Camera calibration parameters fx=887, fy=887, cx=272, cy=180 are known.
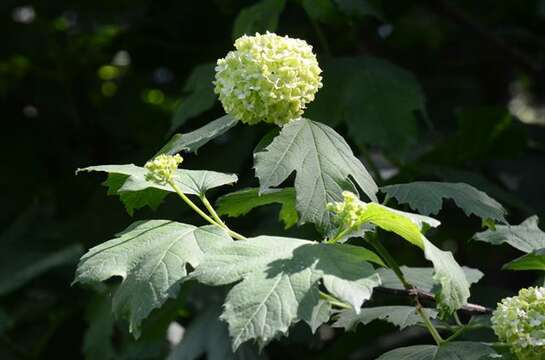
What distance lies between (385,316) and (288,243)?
36 centimetres

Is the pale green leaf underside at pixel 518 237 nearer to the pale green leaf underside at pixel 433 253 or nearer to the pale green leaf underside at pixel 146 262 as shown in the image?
the pale green leaf underside at pixel 433 253

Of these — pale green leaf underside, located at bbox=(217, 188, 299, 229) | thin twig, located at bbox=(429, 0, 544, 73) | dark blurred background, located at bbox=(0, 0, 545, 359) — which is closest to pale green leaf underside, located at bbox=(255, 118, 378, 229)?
pale green leaf underside, located at bbox=(217, 188, 299, 229)

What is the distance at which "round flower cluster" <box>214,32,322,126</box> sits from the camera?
1530mm

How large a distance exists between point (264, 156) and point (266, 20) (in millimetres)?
1107

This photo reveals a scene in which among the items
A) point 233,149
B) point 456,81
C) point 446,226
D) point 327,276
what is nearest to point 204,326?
point 233,149

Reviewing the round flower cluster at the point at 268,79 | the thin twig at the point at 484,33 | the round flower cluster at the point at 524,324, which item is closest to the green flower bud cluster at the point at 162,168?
the round flower cluster at the point at 268,79

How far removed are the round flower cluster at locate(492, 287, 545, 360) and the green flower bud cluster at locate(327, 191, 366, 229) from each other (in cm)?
29

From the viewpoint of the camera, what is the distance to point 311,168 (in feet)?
4.95

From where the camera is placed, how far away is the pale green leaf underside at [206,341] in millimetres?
2248

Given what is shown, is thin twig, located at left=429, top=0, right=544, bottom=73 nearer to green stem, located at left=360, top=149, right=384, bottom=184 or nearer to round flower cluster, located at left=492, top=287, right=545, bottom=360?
green stem, located at left=360, top=149, right=384, bottom=184

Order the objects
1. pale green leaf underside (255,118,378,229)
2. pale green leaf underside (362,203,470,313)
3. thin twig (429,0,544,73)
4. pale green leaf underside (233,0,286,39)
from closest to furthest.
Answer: pale green leaf underside (362,203,470,313), pale green leaf underside (255,118,378,229), pale green leaf underside (233,0,286,39), thin twig (429,0,544,73)

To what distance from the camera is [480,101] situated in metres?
3.86

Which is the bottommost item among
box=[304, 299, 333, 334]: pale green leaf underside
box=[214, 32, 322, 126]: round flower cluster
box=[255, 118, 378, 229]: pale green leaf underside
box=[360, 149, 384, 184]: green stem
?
box=[360, 149, 384, 184]: green stem

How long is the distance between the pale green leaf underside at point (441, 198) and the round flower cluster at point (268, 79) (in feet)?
0.78
